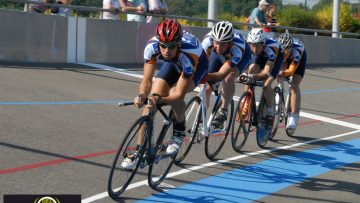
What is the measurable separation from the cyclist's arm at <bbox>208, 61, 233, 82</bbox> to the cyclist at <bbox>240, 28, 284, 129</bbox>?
1.77 ft

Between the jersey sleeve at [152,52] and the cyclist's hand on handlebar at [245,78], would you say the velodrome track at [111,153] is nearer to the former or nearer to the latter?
the cyclist's hand on handlebar at [245,78]

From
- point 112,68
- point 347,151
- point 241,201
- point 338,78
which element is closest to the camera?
point 241,201

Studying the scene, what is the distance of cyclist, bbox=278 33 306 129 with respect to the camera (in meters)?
9.32

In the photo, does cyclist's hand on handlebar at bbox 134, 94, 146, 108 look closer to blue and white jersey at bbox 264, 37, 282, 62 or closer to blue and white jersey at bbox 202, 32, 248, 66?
blue and white jersey at bbox 202, 32, 248, 66

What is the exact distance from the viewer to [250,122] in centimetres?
848

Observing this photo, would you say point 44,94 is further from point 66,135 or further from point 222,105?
point 222,105

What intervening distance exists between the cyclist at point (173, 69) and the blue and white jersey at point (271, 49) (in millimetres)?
2100

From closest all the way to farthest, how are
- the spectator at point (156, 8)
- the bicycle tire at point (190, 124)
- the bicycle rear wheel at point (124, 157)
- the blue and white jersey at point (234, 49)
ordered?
the bicycle rear wheel at point (124, 157) → the bicycle tire at point (190, 124) → the blue and white jersey at point (234, 49) → the spectator at point (156, 8)

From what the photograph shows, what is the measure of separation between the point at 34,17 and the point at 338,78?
10933 millimetres

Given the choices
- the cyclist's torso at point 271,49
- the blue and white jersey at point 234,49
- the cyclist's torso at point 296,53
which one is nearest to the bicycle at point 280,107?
the cyclist's torso at point 296,53

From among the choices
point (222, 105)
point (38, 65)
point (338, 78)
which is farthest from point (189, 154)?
point (338, 78)

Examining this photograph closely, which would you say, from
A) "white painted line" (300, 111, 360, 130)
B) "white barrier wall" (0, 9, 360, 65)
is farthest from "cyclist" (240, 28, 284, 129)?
"white barrier wall" (0, 9, 360, 65)

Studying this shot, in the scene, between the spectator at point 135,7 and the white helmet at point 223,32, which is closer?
the white helmet at point 223,32

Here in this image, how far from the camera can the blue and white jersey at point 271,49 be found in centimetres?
843
